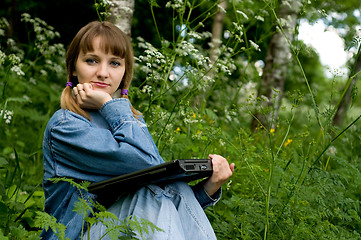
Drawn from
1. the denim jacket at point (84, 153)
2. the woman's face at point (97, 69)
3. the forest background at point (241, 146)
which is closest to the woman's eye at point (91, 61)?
the woman's face at point (97, 69)

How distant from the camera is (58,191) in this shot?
1.84m

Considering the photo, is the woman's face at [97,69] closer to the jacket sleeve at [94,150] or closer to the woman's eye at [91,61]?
the woman's eye at [91,61]

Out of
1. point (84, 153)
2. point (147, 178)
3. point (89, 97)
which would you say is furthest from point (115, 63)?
point (147, 178)

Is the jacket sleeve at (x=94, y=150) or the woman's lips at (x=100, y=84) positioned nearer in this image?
the jacket sleeve at (x=94, y=150)

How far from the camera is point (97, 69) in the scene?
206 cm

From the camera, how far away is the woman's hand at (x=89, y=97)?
1913mm

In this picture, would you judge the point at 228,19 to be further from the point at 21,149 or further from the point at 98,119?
the point at 98,119

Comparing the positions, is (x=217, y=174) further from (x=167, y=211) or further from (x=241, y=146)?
(x=241, y=146)

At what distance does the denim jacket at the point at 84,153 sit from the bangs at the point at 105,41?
1.12 ft

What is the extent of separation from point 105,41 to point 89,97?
332mm

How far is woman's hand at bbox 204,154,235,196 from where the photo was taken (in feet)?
6.31

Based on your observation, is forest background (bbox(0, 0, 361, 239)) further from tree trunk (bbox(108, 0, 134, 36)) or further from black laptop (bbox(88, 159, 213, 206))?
black laptop (bbox(88, 159, 213, 206))

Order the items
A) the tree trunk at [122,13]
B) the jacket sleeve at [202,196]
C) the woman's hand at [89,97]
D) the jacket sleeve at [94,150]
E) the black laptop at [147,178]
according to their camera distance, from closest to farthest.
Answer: the black laptop at [147,178] < the jacket sleeve at [94,150] < the woman's hand at [89,97] < the jacket sleeve at [202,196] < the tree trunk at [122,13]

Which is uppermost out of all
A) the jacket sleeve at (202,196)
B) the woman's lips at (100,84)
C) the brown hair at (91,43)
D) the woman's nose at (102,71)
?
the brown hair at (91,43)
